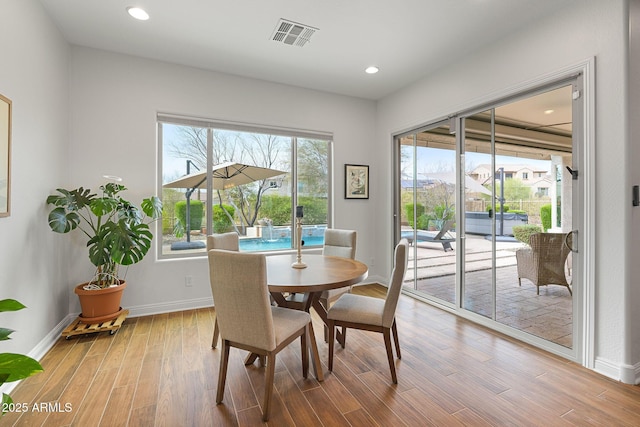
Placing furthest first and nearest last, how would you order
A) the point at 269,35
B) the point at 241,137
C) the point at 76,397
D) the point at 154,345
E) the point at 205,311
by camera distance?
the point at 241,137
the point at 205,311
the point at 269,35
the point at 154,345
the point at 76,397

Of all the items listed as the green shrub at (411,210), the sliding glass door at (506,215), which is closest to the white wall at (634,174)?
the sliding glass door at (506,215)

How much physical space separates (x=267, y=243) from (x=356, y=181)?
5.39ft

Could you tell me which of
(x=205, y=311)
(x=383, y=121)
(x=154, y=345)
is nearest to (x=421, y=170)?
(x=383, y=121)

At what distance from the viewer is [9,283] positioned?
210 cm

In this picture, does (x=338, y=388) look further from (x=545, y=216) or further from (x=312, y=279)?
(x=545, y=216)

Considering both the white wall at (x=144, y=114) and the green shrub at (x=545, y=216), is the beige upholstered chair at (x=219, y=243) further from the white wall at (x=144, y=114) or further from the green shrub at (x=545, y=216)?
the green shrub at (x=545, y=216)

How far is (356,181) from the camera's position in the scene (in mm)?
4672

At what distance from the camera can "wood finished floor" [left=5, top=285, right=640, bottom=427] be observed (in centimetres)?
179

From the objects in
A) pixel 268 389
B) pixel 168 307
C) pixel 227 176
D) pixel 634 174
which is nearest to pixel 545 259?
pixel 634 174

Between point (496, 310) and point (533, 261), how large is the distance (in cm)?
62

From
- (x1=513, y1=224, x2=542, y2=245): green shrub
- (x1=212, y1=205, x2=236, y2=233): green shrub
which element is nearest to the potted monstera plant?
(x1=212, y1=205, x2=236, y2=233): green shrub

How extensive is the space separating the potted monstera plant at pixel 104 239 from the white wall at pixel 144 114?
29 cm

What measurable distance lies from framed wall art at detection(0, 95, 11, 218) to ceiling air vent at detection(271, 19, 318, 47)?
214cm

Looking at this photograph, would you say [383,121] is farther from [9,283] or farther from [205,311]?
[9,283]
